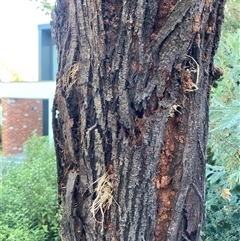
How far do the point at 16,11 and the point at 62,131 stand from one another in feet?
32.3

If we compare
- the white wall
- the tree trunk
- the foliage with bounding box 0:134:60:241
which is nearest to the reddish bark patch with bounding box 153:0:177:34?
the tree trunk

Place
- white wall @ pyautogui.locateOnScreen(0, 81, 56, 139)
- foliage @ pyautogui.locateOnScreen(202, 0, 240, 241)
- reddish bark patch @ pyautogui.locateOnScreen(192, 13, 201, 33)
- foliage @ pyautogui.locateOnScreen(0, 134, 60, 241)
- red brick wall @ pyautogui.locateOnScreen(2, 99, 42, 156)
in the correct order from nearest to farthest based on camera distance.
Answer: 1. reddish bark patch @ pyautogui.locateOnScreen(192, 13, 201, 33)
2. foliage @ pyautogui.locateOnScreen(202, 0, 240, 241)
3. foliage @ pyautogui.locateOnScreen(0, 134, 60, 241)
4. white wall @ pyautogui.locateOnScreen(0, 81, 56, 139)
5. red brick wall @ pyautogui.locateOnScreen(2, 99, 42, 156)

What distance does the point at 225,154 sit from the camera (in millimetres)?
2303

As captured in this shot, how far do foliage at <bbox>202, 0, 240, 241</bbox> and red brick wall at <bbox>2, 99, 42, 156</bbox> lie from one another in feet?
28.8

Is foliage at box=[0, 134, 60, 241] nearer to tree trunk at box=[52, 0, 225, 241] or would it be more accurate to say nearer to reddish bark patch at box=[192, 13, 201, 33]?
tree trunk at box=[52, 0, 225, 241]

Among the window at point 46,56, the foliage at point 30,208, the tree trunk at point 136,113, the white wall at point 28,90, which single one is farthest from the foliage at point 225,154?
the window at point 46,56

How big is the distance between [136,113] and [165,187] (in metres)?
0.24

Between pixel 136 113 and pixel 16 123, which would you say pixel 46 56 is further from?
pixel 136 113

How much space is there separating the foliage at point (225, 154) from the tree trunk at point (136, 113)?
3.44 feet

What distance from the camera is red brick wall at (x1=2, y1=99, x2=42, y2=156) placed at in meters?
10.8

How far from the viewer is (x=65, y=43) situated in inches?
42.0

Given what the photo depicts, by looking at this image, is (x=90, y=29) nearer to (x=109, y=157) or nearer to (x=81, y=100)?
(x=81, y=100)

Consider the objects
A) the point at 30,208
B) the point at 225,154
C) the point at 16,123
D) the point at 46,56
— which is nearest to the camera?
the point at 225,154

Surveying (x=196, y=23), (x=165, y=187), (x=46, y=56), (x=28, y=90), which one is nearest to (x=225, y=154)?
(x=165, y=187)
